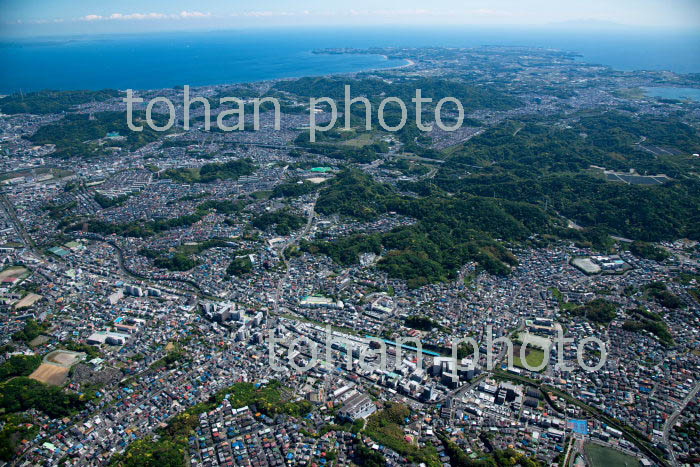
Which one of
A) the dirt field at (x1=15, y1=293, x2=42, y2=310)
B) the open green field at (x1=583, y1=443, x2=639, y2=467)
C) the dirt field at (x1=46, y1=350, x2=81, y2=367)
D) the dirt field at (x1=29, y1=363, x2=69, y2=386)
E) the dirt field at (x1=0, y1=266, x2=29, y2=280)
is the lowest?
the open green field at (x1=583, y1=443, x2=639, y2=467)

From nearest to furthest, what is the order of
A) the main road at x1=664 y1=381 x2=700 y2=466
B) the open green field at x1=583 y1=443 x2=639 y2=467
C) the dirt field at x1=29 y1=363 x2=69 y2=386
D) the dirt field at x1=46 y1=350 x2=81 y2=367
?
1. the open green field at x1=583 y1=443 x2=639 y2=467
2. the main road at x1=664 y1=381 x2=700 y2=466
3. the dirt field at x1=29 y1=363 x2=69 y2=386
4. the dirt field at x1=46 y1=350 x2=81 y2=367

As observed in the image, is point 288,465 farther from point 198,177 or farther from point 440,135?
point 440,135

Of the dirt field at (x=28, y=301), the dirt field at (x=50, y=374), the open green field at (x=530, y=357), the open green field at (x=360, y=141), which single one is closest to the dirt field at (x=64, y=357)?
the dirt field at (x=50, y=374)

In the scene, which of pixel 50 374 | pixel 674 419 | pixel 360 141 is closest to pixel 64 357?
pixel 50 374

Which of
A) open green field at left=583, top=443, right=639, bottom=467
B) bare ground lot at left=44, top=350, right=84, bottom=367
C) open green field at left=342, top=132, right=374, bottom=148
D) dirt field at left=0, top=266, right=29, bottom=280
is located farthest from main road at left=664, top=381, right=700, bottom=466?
open green field at left=342, top=132, right=374, bottom=148

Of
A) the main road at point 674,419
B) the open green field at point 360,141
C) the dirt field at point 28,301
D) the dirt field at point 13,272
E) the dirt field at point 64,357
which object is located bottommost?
the main road at point 674,419

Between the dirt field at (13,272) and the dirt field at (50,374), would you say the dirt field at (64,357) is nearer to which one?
the dirt field at (50,374)

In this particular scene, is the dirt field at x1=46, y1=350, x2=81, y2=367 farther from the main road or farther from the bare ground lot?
the main road

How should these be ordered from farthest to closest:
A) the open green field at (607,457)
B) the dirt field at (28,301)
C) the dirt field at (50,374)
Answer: the dirt field at (28,301) → the dirt field at (50,374) → the open green field at (607,457)
